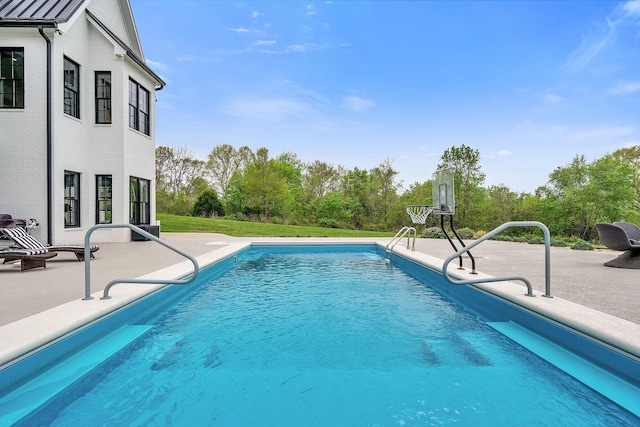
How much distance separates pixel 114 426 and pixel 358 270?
617cm

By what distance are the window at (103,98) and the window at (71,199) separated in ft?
6.42

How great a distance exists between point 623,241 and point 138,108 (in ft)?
43.7

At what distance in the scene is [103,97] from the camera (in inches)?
447

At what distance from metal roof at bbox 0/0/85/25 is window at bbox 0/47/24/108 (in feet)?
2.43

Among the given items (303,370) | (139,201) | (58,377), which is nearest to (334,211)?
(139,201)

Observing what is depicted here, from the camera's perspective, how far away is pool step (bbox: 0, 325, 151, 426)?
241cm

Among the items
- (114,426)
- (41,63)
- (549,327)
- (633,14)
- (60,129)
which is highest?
(633,14)

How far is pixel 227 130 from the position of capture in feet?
100

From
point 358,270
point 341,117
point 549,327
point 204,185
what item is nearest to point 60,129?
point 358,270

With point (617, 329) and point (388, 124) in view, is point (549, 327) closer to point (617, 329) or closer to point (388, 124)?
point (617, 329)

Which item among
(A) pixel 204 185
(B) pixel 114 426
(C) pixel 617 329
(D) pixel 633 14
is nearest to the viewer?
(B) pixel 114 426

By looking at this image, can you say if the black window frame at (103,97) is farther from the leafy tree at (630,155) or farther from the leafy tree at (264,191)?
the leafy tree at (630,155)

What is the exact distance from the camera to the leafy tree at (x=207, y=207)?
964 inches

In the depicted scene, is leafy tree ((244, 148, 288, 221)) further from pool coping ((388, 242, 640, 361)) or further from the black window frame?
pool coping ((388, 242, 640, 361))
